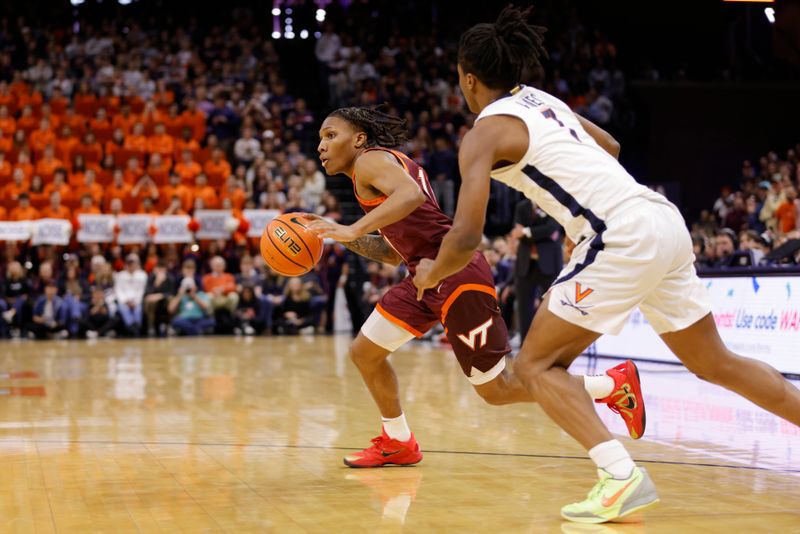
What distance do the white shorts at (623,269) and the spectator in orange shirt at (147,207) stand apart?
1352cm

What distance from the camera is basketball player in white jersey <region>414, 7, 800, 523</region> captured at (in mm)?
3771

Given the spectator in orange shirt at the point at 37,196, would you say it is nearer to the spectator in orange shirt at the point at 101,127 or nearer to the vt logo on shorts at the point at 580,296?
the spectator in orange shirt at the point at 101,127

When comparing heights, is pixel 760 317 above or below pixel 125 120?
below

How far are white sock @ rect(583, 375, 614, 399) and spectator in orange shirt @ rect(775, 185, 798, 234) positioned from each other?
34.7 feet

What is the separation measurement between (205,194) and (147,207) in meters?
1.03

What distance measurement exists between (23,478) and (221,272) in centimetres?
1189

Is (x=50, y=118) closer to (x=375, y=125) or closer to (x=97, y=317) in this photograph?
(x=97, y=317)

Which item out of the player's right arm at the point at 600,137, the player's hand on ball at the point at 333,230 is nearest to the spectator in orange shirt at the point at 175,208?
the player's hand on ball at the point at 333,230

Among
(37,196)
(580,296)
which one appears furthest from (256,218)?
(580,296)

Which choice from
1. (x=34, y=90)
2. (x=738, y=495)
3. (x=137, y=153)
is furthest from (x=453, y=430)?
(x=34, y=90)

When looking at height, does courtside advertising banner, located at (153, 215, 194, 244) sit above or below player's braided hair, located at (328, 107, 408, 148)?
below

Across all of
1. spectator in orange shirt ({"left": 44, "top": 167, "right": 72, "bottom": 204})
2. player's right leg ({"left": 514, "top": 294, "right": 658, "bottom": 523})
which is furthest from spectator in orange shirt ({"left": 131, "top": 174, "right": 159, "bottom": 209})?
player's right leg ({"left": 514, "top": 294, "right": 658, "bottom": 523})

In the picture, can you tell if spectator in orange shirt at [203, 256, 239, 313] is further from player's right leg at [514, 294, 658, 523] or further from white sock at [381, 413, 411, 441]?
player's right leg at [514, 294, 658, 523]

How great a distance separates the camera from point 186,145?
18234 mm
